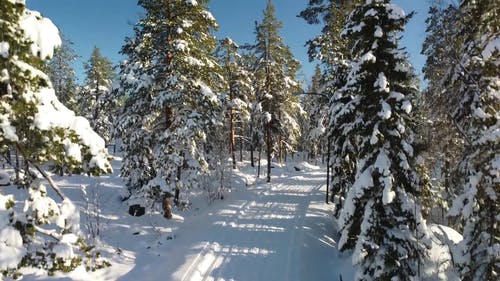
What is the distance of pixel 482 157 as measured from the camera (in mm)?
9031

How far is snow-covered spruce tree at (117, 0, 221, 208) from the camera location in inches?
635

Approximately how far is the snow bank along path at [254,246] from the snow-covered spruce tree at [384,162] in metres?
3.12

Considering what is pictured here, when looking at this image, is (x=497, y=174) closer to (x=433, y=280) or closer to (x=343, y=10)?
(x=433, y=280)

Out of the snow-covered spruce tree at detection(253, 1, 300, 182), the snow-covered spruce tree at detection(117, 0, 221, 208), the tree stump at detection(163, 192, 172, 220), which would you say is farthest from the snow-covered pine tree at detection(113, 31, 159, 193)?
the snow-covered spruce tree at detection(253, 1, 300, 182)

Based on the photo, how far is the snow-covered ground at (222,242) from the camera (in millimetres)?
12414

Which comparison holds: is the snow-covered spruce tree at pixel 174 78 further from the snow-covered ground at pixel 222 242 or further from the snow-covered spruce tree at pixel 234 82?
the snow-covered spruce tree at pixel 234 82

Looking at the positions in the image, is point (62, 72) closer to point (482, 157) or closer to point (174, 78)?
point (174, 78)

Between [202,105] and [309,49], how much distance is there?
6660mm

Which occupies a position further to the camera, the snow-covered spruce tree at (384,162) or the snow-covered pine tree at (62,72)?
the snow-covered pine tree at (62,72)

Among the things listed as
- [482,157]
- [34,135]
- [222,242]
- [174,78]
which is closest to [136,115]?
[174,78]

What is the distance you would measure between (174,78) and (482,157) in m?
11.9

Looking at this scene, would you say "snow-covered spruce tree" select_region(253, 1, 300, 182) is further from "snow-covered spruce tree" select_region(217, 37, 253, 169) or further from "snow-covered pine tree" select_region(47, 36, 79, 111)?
"snow-covered pine tree" select_region(47, 36, 79, 111)

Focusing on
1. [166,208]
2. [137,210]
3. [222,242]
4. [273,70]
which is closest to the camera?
[222,242]

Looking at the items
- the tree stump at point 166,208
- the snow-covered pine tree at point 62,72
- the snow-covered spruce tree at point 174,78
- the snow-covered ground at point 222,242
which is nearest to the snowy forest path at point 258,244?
the snow-covered ground at point 222,242
